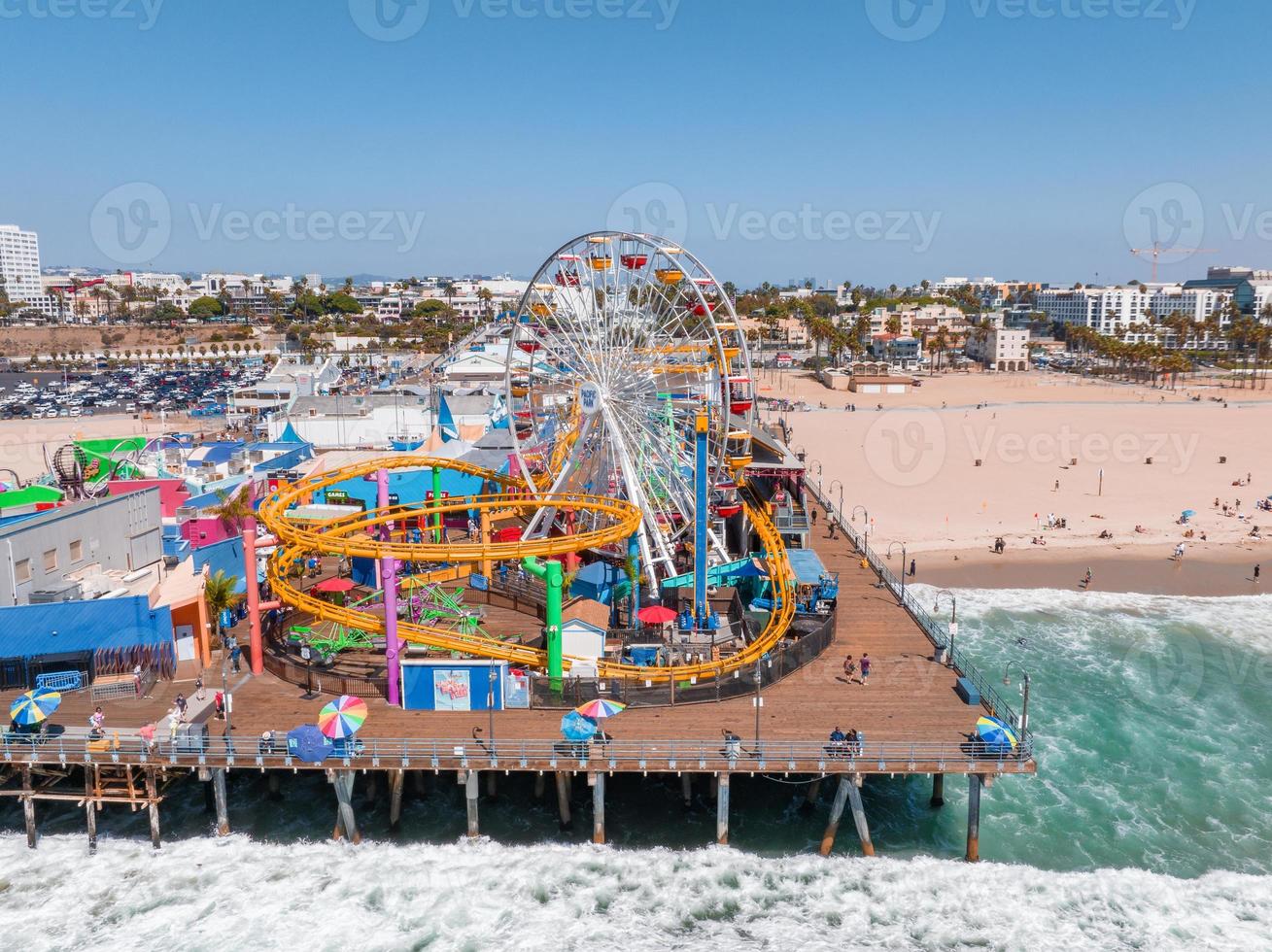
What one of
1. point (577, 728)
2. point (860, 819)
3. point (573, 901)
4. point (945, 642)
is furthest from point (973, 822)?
point (577, 728)

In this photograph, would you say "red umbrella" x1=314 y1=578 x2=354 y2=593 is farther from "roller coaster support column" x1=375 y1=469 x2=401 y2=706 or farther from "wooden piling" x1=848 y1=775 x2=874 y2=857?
"wooden piling" x1=848 y1=775 x2=874 y2=857

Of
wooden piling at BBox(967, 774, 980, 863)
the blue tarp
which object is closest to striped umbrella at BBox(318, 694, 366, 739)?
the blue tarp

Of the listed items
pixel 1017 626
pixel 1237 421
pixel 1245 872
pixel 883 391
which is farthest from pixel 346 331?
pixel 1245 872

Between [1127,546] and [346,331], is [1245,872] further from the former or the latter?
[346,331]

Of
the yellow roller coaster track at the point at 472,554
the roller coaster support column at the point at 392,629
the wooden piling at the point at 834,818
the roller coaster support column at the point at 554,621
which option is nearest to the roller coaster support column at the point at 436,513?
the yellow roller coaster track at the point at 472,554

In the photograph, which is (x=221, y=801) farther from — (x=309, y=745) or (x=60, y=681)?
(x=60, y=681)

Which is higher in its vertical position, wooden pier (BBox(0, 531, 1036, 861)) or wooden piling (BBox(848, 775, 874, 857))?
wooden pier (BBox(0, 531, 1036, 861))
